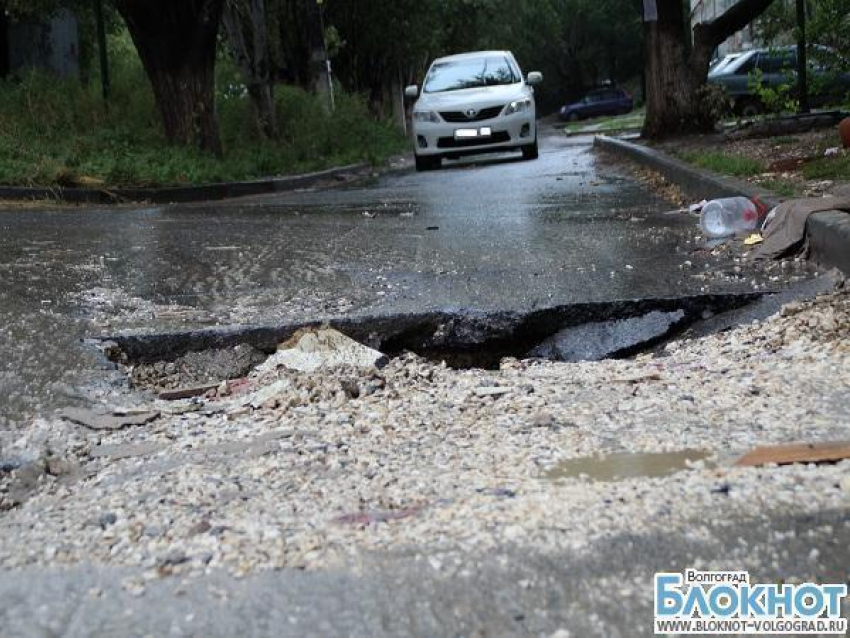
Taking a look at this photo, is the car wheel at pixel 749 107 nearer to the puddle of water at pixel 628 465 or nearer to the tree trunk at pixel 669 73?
the tree trunk at pixel 669 73

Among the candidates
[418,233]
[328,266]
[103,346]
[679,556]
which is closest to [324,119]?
[418,233]

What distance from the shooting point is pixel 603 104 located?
5056cm

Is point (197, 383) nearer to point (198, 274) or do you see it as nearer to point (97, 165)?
point (198, 274)

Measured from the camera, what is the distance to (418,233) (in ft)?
24.2

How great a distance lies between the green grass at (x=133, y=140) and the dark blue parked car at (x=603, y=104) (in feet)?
105

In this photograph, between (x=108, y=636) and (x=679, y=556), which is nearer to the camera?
(x=108, y=636)

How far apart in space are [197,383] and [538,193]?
6691mm

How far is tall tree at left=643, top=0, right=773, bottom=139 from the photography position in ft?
47.3

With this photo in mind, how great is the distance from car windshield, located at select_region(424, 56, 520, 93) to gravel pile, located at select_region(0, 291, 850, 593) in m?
12.9

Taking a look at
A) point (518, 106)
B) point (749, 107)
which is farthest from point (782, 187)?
point (749, 107)

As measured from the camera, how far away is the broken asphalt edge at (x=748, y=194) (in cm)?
493

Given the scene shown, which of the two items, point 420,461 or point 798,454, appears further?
point 420,461

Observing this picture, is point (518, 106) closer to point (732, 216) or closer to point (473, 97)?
point (473, 97)

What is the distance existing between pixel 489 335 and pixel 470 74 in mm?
12590
